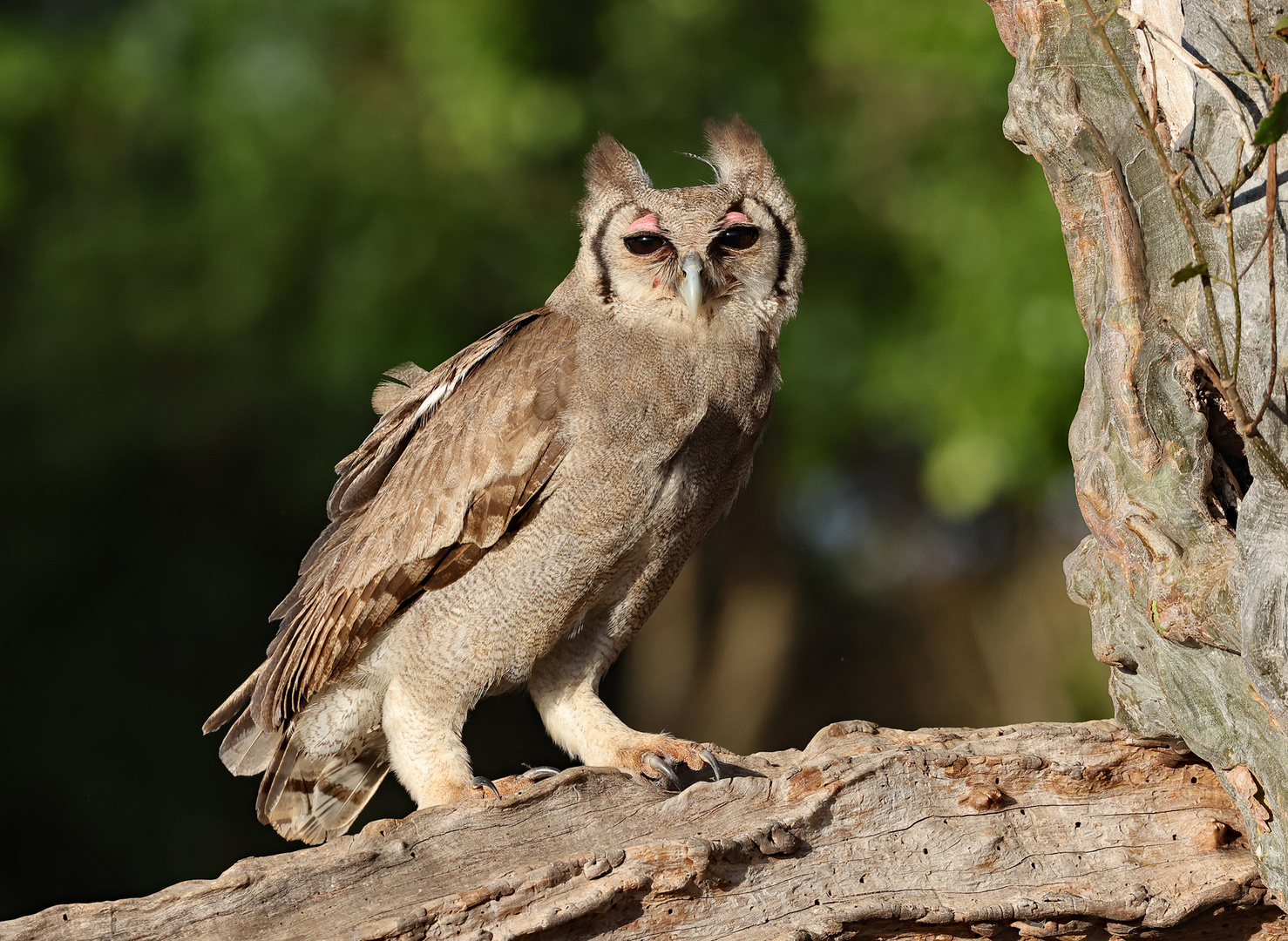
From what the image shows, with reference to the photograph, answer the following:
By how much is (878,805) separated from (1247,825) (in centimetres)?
74

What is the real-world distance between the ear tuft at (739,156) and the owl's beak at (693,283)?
0.40 metres

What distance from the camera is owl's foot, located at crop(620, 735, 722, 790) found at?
120 inches

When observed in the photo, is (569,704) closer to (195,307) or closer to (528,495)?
(528,495)

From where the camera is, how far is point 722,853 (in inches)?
104

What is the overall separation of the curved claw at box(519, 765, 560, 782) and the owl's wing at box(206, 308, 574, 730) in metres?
0.56

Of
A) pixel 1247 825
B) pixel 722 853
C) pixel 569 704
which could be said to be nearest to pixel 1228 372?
pixel 1247 825

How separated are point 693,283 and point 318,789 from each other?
1.77m

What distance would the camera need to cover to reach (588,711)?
3344 millimetres

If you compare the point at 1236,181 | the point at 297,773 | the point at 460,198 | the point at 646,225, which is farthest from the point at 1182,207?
the point at 460,198

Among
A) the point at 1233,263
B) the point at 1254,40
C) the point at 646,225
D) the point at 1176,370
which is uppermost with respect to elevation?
the point at 1254,40

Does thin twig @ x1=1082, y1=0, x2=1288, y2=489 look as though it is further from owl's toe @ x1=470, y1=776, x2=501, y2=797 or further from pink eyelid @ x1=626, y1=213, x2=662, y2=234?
owl's toe @ x1=470, y1=776, x2=501, y2=797

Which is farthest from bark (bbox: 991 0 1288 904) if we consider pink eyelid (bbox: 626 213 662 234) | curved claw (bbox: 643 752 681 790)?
curved claw (bbox: 643 752 681 790)

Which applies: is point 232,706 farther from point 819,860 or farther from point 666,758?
point 819,860

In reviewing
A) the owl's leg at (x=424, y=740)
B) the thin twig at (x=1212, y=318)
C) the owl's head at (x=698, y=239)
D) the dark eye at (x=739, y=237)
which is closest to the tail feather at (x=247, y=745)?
the owl's leg at (x=424, y=740)
